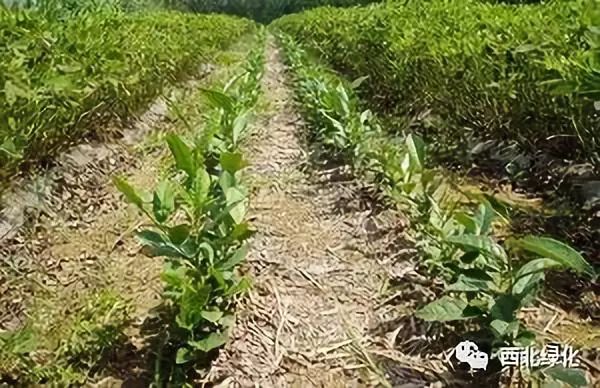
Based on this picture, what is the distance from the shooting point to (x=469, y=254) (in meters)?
1.57

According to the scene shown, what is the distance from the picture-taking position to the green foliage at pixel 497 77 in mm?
2270

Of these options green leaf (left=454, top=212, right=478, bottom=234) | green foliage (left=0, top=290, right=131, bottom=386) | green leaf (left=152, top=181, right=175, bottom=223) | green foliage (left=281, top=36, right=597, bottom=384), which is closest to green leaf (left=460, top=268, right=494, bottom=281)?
green foliage (left=281, top=36, right=597, bottom=384)

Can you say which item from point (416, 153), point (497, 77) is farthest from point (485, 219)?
point (497, 77)

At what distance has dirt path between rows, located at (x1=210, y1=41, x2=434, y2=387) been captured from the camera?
1.65 meters

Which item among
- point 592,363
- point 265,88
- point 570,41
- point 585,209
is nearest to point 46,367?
point 592,363

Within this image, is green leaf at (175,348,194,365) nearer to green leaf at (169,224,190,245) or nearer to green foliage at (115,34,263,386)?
green foliage at (115,34,263,386)

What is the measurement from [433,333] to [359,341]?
220 mm

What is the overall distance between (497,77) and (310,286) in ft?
5.54

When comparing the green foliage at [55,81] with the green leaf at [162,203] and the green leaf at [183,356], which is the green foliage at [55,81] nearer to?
the green leaf at [162,203]

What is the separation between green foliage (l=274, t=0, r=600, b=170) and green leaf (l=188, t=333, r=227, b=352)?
1.30 metres

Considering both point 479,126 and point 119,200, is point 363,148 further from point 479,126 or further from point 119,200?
point 119,200

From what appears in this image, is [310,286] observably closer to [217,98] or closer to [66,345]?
[66,345]
